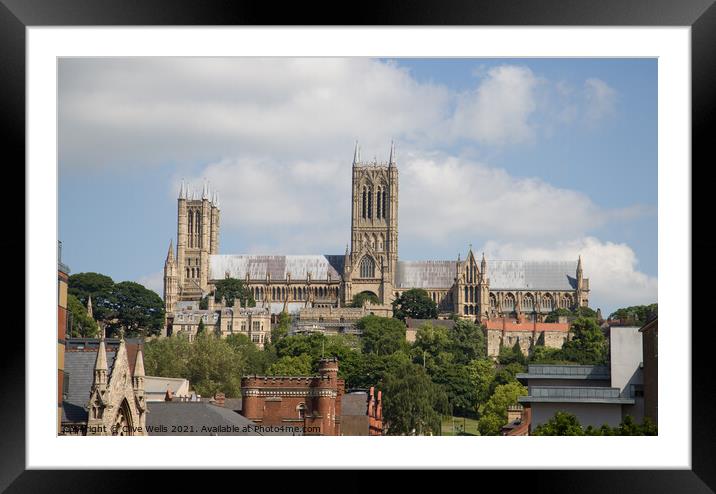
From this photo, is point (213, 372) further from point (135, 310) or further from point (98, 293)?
point (135, 310)

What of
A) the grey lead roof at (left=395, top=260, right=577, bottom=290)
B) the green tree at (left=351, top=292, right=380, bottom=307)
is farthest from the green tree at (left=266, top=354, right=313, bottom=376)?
the grey lead roof at (left=395, top=260, right=577, bottom=290)

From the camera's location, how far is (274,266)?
128 meters

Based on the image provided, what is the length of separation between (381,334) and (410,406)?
1810 inches

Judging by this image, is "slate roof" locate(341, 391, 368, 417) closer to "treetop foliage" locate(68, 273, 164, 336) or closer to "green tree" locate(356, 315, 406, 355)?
"green tree" locate(356, 315, 406, 355)

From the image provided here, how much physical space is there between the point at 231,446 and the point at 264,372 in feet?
193

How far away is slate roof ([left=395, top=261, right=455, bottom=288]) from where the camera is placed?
123938mm

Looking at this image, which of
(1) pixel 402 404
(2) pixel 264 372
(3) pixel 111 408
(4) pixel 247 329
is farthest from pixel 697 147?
(4) pixel 247 329

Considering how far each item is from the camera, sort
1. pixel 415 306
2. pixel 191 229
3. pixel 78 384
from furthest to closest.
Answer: pixel 191 229 → pixel 415 306 → pixel 78 384

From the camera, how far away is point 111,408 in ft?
86.6

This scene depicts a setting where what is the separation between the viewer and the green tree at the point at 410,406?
161 feet

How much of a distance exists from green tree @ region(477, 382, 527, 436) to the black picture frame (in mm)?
32894

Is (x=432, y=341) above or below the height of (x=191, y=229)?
below

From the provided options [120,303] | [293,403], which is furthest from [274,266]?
[293,403]
